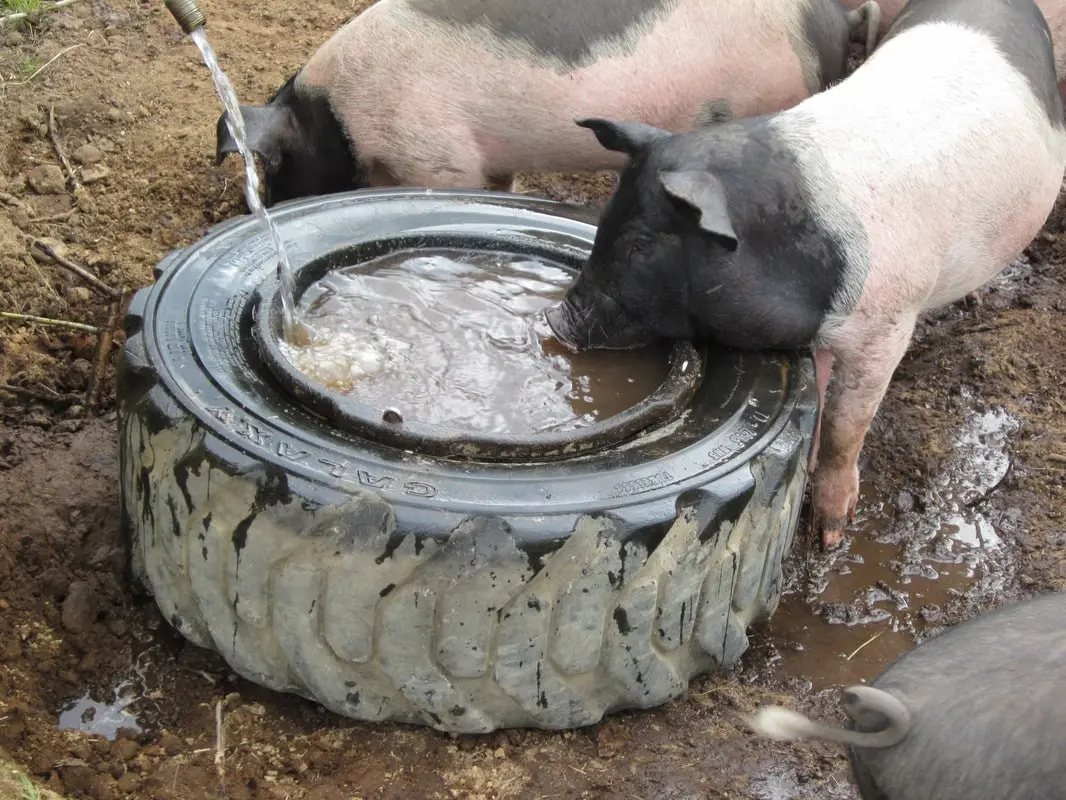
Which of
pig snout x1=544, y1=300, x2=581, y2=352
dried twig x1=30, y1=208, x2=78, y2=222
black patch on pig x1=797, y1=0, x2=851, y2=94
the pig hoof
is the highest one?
black patch on pig x1=797, y1=0, x2=851, y2=94

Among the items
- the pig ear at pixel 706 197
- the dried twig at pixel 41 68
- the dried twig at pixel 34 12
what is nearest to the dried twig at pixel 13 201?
the dried twig at pixel 41 68

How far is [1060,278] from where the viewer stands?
175 inches

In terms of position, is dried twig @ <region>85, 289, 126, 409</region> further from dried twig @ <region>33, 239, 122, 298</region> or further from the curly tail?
the curly tail

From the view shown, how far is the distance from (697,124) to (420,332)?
1.57 m

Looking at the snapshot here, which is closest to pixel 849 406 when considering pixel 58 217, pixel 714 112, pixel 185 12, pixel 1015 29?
pixel 1015 29

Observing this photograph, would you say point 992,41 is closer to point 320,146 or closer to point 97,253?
point 320,146

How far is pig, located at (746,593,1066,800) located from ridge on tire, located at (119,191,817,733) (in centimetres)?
43

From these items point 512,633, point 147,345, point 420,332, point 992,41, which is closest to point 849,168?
point 992,41

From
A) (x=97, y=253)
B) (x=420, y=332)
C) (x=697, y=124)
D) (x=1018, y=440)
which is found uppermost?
(x=697, y=124)

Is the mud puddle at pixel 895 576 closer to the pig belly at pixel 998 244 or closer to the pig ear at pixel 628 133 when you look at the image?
the pig belly at pixel 998 244

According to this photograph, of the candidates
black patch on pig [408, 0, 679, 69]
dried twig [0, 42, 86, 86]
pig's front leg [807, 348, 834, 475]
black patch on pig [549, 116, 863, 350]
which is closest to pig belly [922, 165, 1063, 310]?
pig's front leg [807, 348, 834, 475]

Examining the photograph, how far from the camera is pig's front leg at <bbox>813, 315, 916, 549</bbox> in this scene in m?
2.84

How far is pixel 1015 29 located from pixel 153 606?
2720 millimetres

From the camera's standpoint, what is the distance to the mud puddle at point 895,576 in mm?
2785
